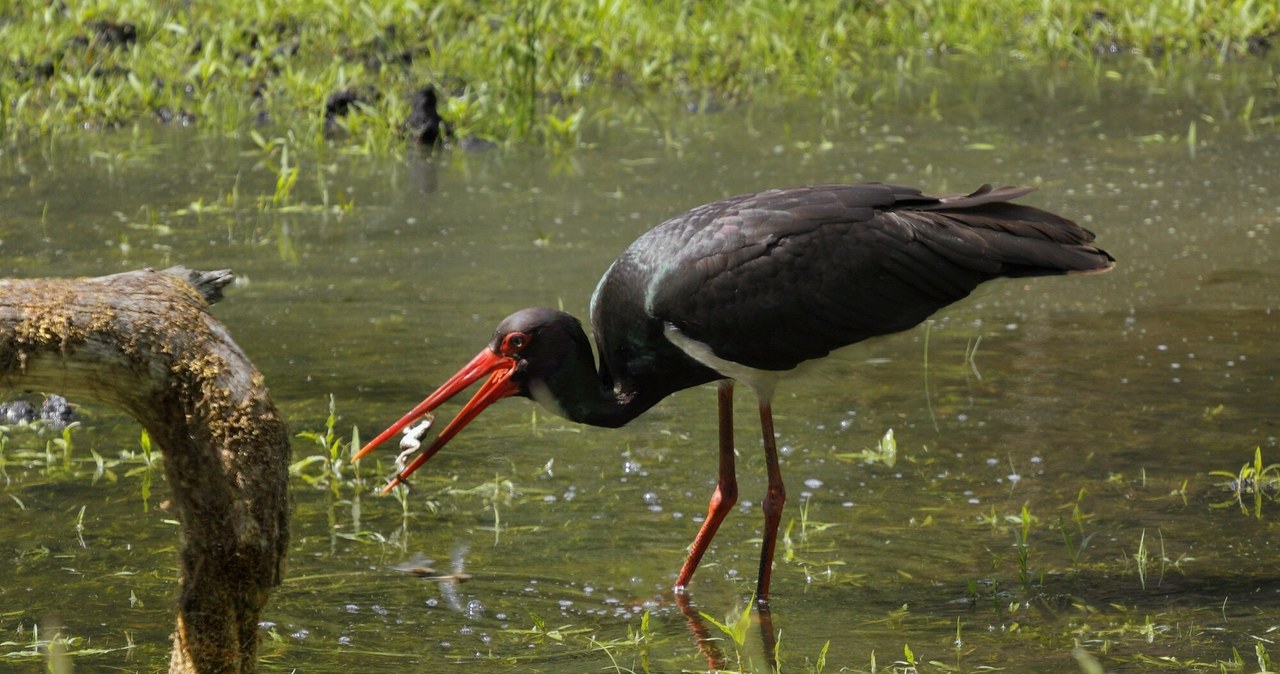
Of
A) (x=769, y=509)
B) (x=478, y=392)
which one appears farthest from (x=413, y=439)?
(x=769, y=509)

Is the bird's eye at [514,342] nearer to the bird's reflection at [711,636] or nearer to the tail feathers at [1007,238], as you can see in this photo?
the bird's reflection at [711,636]

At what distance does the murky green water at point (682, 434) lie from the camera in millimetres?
4215

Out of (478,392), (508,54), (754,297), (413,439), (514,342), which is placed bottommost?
(413,439)

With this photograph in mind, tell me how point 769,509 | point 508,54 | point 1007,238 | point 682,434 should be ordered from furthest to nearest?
1. point 508,54
2. point 682,434
3. point 1007,238
4. point 769,509

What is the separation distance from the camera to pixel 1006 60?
1144cm

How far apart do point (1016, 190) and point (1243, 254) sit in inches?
111

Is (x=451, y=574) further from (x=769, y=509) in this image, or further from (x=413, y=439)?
(x=769, y=509)

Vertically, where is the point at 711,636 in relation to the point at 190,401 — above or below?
below

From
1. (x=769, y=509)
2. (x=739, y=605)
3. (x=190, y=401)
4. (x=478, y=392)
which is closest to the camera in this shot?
(x=190, y=401)

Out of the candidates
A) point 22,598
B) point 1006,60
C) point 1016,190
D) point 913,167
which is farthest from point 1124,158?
point 22,598

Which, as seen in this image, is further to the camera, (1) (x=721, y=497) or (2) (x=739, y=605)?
(1) (x=721, y=497)

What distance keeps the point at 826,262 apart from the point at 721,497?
71cm

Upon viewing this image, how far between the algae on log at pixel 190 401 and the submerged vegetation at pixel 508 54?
20.5 ft

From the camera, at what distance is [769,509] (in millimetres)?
4734
